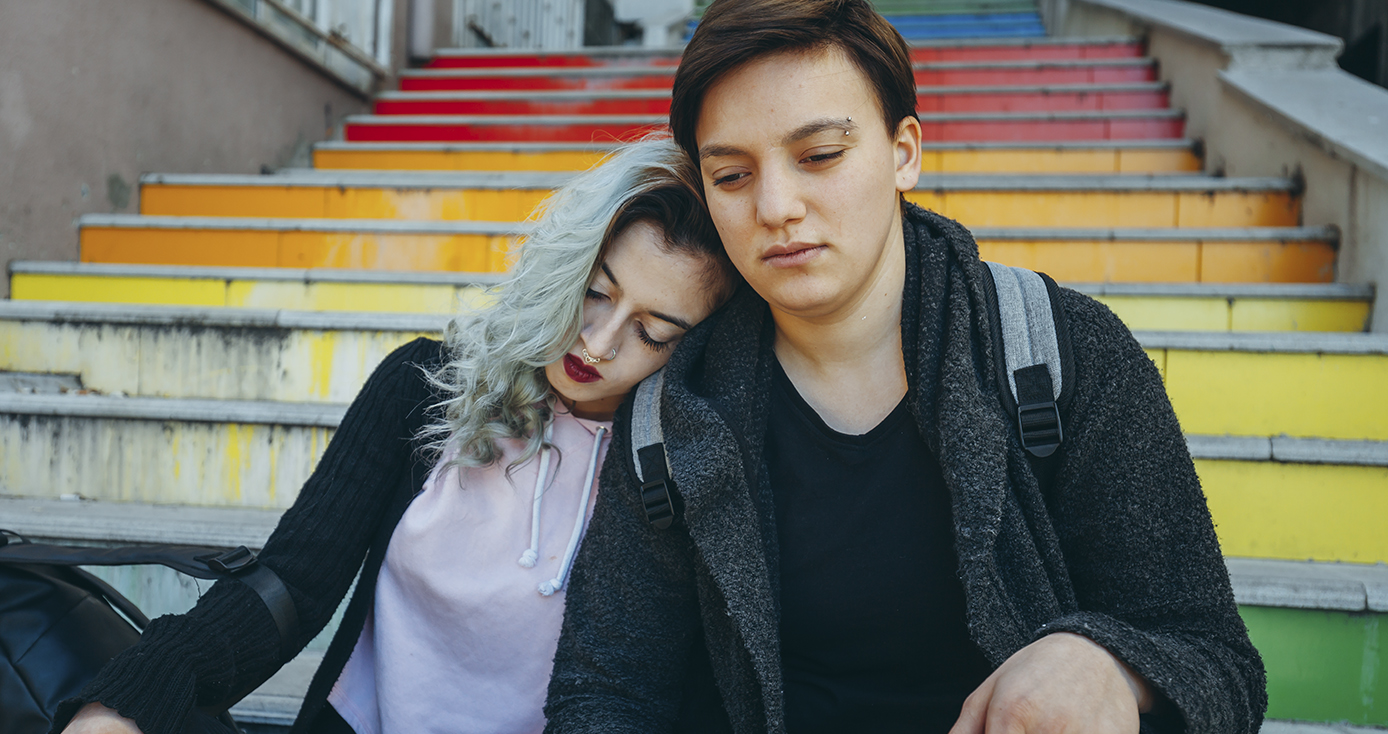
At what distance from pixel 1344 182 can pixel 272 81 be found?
4377mm

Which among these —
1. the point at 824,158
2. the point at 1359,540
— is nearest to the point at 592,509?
the point at 824,158

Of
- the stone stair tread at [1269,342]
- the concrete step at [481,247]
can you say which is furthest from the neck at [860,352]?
the concrete step at [481,247]

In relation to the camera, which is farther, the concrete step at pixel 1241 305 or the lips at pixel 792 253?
the concrete step at pixel 1241 305

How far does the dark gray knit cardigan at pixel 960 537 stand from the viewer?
103 centimetres

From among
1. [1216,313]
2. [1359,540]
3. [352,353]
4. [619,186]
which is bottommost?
[1359,540]

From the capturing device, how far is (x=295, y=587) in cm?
129

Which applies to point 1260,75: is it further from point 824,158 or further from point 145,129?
point 145,129

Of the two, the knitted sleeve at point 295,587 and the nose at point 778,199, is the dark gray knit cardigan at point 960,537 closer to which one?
the nose at point 778,199

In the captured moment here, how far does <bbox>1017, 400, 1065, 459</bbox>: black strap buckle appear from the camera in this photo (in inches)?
42.0

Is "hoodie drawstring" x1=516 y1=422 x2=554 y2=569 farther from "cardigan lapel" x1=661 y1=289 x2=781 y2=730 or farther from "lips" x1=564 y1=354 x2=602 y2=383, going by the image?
"cardigan lapel" x1=661 y1=289 x2=781 y2=730

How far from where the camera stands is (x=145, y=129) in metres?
3.45

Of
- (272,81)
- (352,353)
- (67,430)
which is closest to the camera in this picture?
(67,430)

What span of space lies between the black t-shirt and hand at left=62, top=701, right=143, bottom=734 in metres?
0.85

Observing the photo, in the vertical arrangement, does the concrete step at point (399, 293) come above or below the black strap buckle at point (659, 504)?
above
